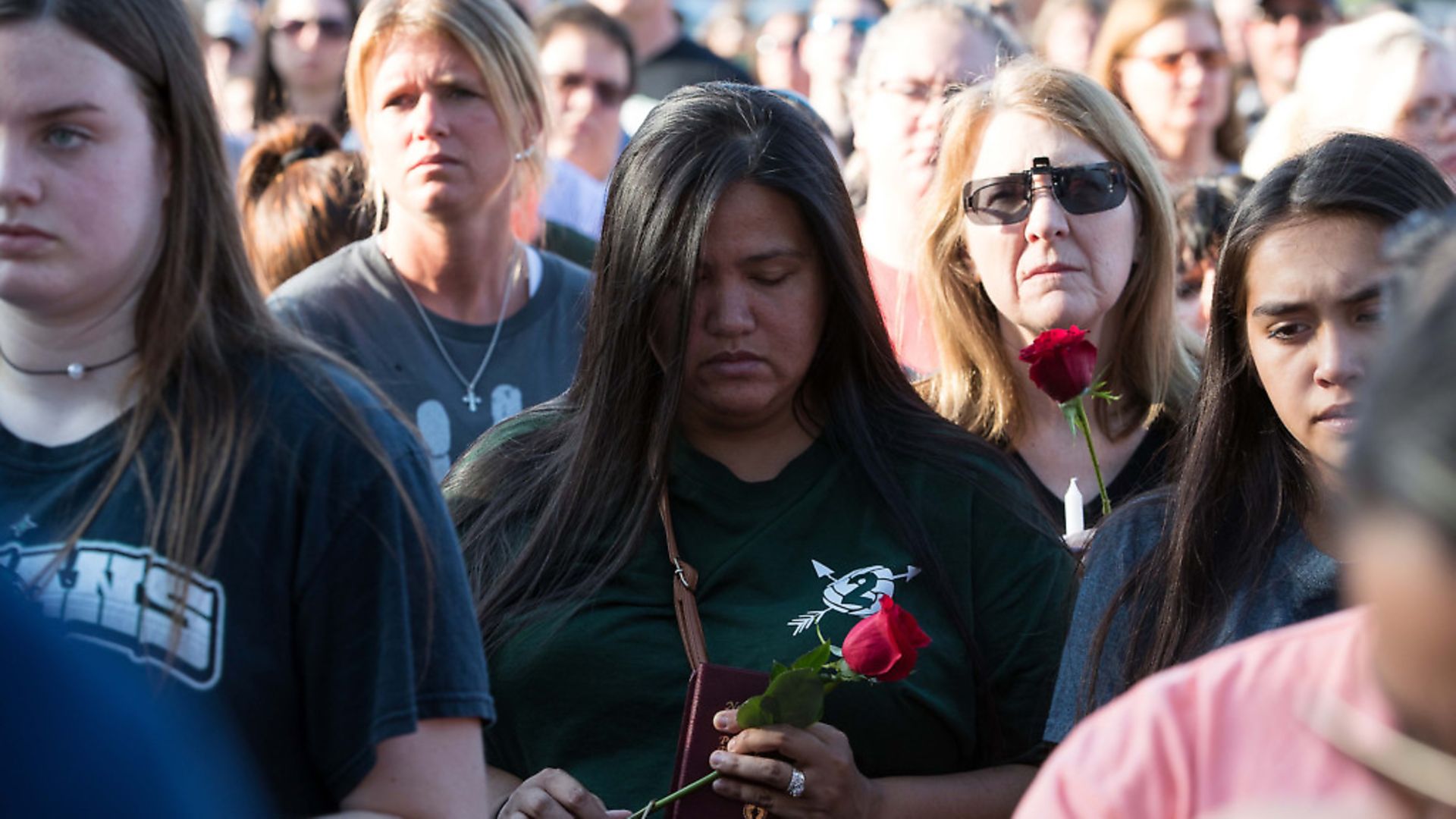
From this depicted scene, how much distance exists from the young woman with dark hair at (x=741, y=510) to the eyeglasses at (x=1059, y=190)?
0.62 m

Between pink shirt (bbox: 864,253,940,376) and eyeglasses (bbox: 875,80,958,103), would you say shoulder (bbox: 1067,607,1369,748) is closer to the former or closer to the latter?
pink shirt (bbox: 864,253,940,376)

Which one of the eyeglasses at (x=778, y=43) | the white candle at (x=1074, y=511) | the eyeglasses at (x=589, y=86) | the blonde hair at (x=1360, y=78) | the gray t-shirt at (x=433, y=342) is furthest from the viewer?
the eyeglasses at (x=778, y=43)

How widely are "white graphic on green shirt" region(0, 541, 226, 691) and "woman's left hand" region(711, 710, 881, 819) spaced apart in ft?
2.89

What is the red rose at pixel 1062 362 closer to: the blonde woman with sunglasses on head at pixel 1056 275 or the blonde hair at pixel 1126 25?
the blonde woman with sunglasses on head at pixel 1056 275

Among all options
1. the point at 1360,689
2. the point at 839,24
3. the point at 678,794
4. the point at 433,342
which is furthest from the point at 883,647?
the point at 839,24

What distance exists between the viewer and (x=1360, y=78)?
5.23m

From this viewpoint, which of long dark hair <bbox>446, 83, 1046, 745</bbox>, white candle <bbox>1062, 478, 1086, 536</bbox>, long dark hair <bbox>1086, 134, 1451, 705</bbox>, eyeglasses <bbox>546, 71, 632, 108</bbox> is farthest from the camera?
eyeglasses <bbox>546, 71, 632, 108</bbox>

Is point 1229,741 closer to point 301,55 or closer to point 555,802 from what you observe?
point 555,802

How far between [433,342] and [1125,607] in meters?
2.00

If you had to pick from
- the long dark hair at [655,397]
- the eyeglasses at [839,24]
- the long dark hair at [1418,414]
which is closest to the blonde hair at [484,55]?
the long dark hair at [655,397]

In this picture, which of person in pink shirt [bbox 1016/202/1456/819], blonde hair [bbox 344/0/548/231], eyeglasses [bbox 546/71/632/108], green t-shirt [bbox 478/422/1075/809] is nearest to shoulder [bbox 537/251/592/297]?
blonde hair [bbox 344/0/548/231]

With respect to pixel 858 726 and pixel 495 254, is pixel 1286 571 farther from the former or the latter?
pixel 495 254

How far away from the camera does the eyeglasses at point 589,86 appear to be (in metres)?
6.20

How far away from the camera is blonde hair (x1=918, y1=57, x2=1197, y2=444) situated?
12.2 ft
